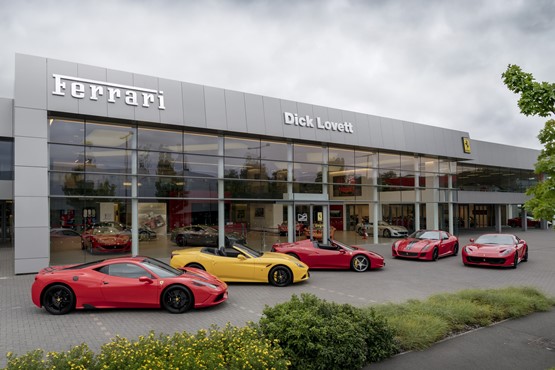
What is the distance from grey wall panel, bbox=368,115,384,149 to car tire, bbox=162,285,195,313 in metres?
16.2

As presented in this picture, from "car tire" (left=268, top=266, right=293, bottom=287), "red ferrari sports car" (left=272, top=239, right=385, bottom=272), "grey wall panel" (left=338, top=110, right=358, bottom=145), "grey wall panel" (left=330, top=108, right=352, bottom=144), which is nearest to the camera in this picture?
"car tire" (left=268, top=266, right=293, bottom=287)

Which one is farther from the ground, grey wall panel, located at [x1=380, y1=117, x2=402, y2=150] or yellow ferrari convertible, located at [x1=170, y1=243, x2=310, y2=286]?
grey wall panel, located at [x1=380, y1=117, x2=402, y2=150]

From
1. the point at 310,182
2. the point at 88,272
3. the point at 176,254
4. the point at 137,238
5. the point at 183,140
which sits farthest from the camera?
the point at 310,182

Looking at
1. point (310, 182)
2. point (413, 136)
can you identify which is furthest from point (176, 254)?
point (413, 136)

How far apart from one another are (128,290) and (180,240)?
852cm

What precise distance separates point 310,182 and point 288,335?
616 inches

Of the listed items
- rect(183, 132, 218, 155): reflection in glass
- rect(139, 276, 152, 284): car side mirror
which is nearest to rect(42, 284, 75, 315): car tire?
rect(139, 276, 152, 284): car side mirror

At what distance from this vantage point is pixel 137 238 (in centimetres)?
1591

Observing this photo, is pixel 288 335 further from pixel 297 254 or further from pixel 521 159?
pixel 521 159

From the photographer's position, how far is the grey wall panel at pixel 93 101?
1390 centimetres

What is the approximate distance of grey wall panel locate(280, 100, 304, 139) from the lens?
746 inches

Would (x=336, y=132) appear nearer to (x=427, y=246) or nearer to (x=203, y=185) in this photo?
(x=427, y=246)

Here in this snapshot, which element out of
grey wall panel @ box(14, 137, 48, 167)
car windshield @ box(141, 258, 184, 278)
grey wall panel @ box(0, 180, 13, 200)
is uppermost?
grey wall panel @ box(14, 137, 48, 167)

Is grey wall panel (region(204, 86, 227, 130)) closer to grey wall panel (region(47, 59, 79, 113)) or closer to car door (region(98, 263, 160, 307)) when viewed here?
grey wall panel (region(47, 59, 79, 113))
